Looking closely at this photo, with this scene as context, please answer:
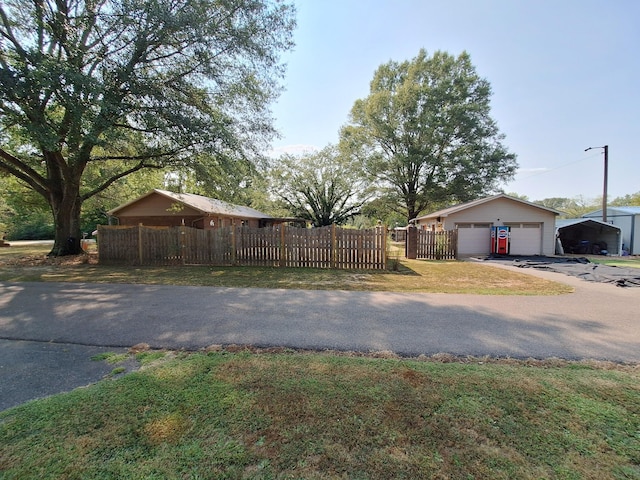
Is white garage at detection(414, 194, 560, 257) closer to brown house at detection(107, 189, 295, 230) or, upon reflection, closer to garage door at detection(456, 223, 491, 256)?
garage door at detection(456, 223, 491, 256)

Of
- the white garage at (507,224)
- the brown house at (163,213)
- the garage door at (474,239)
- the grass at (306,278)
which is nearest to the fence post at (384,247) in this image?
the grass at (306,278)

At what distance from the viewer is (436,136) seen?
26953 mm

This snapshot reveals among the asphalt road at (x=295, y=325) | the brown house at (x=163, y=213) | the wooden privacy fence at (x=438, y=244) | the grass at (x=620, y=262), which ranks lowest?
the grass at (x=620, y=262)

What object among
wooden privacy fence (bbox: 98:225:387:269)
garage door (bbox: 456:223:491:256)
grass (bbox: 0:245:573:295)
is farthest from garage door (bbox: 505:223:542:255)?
wooden privacy fence (bbox: 98:225:387:269)

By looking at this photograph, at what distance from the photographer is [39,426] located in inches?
91.5

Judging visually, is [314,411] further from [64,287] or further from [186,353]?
[64,287]

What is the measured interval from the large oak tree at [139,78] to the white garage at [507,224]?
13022 millimetres

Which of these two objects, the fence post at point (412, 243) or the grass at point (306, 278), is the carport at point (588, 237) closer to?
the fence post at point (412, 243)

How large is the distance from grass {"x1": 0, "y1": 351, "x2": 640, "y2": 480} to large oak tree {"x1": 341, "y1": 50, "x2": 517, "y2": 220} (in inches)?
1029

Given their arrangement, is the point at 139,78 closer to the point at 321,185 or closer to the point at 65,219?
the point at 65,219

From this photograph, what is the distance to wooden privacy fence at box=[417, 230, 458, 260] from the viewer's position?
1666 cm

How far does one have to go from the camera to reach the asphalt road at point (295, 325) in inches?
148

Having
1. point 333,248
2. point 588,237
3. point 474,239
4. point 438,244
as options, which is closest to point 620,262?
point 474,239

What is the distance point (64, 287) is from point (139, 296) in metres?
2.78
